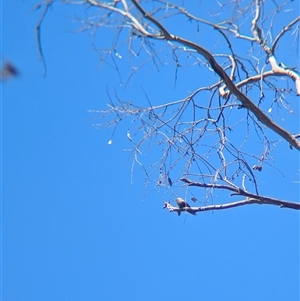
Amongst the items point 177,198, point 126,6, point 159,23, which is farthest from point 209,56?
point 177,198

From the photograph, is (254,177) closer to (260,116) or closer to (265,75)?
(260,116)

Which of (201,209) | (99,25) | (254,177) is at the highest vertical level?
(99,25)

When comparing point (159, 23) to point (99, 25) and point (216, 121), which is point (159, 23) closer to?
point (99, 25)

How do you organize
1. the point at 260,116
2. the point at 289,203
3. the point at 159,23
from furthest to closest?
1. the point at 289,203
2. the point at 260,116
3. the point at 159,23

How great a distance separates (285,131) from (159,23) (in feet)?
3.95

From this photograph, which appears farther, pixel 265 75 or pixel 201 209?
pixel 265 75

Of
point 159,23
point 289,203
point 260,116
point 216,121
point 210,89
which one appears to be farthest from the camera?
point 210,89

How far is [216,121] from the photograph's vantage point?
3869mm

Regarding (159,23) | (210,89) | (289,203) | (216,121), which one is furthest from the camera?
(210,89)

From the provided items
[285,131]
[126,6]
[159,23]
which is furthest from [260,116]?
[126,6]

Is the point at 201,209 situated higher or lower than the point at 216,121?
lower

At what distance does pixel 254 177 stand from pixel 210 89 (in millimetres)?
1010

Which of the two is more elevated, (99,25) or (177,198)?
(99,25)

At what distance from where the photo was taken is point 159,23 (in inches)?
111
